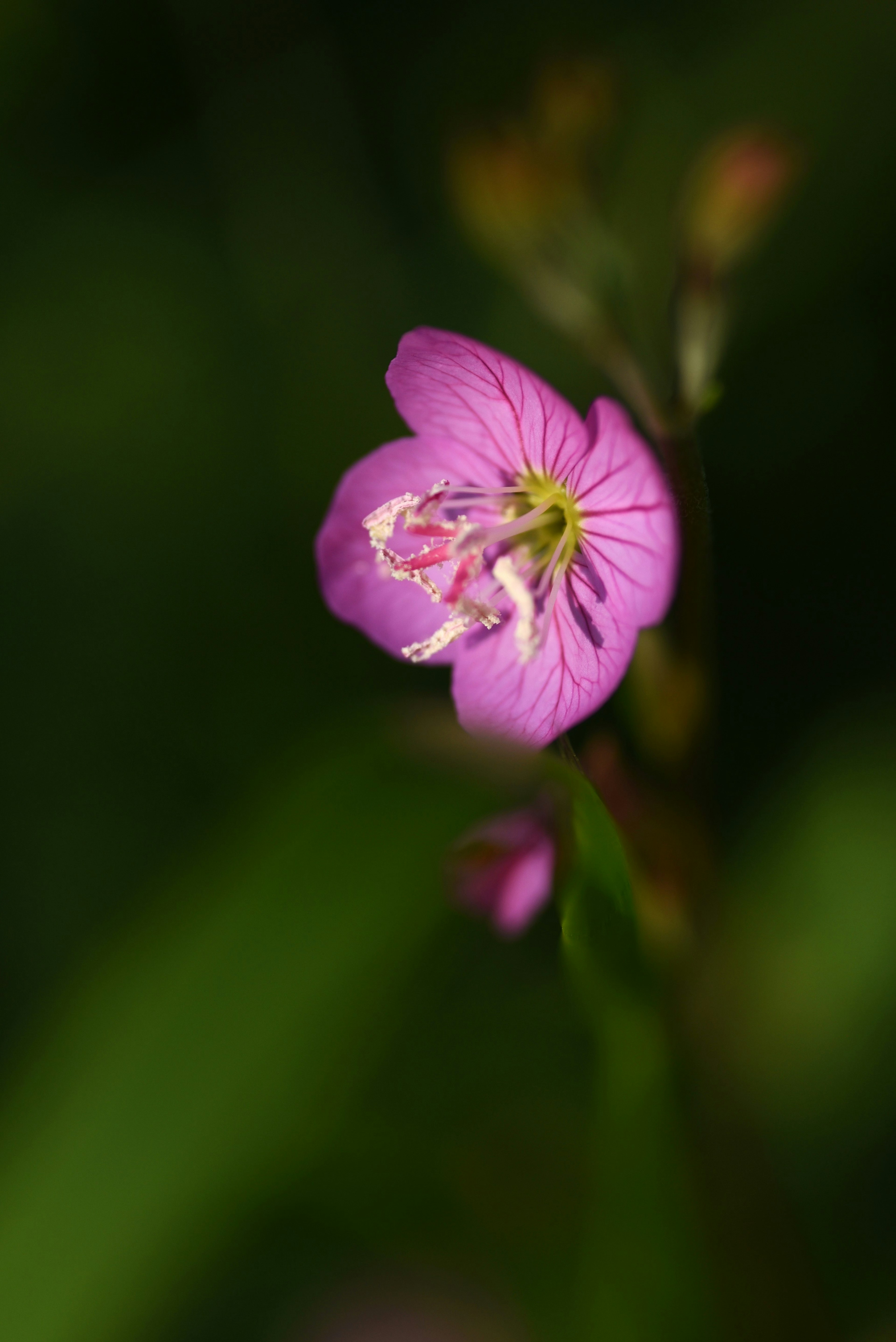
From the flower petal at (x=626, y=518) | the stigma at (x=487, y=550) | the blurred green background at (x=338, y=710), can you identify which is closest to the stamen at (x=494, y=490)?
the stigma at (x=487, y=550)

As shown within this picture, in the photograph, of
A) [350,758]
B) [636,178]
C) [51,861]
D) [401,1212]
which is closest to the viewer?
[350,758]

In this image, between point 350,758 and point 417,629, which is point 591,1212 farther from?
point 417,629

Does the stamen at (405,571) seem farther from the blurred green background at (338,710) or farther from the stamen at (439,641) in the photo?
the blurred green background at (338,710)

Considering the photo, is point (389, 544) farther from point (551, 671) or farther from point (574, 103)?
point (574, 103)

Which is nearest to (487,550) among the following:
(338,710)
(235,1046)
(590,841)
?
(590,841)

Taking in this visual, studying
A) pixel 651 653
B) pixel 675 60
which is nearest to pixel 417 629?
pixel 651 653

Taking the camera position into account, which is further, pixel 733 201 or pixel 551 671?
pixel 733 201

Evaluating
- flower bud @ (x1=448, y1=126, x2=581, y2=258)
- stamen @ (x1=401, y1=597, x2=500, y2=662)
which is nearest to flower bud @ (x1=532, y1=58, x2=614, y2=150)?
flower bud @ (x1=448, y1=126, x2=581, y2=258)
